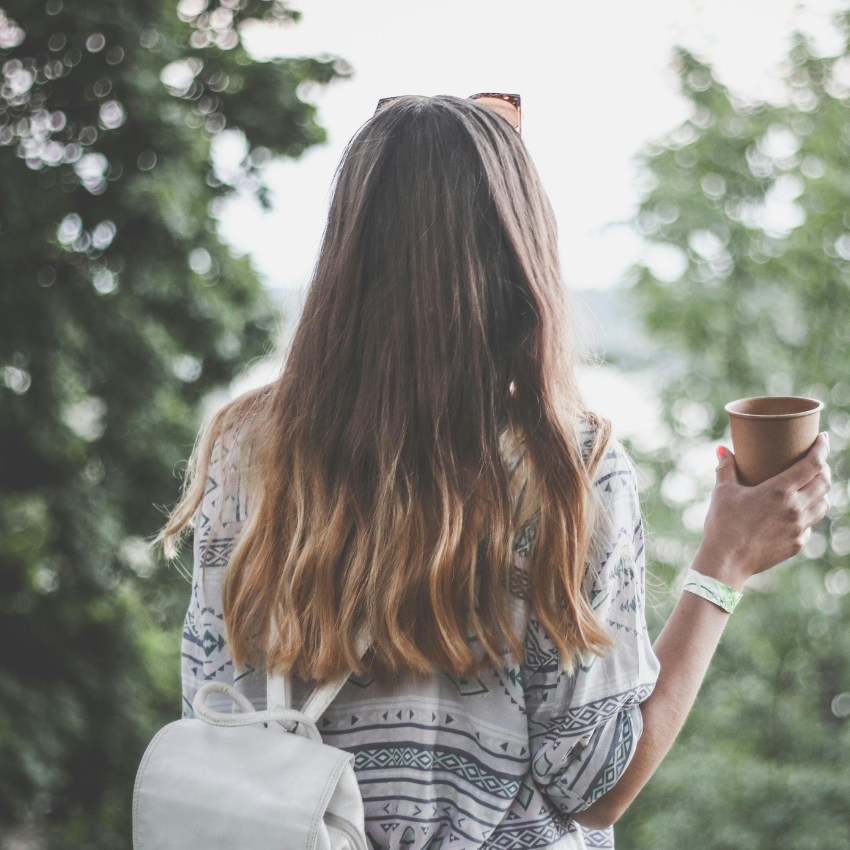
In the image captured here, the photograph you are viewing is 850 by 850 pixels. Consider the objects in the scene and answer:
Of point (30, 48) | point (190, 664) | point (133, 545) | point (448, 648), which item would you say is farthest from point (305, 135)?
point (448, 648)

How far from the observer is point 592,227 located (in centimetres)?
380

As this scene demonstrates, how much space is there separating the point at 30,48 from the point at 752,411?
2.13 metres

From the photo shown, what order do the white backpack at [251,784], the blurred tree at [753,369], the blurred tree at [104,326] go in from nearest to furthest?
1. the white backpack at [251,784]
2. the blurred tree at [104,326]
3. the blurred tree at [753,369]

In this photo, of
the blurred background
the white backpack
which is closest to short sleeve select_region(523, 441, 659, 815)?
the white backpack

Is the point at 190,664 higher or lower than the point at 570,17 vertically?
lower

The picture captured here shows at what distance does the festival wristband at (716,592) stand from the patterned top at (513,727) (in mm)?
107

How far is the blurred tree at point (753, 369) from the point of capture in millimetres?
3320

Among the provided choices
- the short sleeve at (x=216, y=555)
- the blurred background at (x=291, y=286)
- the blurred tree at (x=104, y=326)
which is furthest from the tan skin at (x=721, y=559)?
the blurred tree at (x=104, y=326)

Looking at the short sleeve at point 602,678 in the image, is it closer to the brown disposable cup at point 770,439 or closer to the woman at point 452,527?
the woman at point 452,527

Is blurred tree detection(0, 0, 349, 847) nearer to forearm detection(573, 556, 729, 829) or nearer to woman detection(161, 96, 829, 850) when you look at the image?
woman detection(161, 96, 829, 850)

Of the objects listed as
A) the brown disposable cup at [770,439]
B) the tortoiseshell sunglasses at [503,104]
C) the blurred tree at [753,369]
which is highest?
the tortoiseshell sunglasses at [503,104]

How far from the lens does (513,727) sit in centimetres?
96

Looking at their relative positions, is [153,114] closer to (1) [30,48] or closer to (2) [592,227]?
(1) [30,48]

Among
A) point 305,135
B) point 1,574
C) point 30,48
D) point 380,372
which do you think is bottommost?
point 1,574
